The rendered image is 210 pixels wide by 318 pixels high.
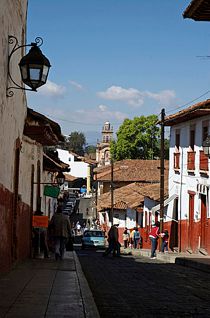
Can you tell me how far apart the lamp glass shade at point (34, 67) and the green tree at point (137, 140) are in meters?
64.8

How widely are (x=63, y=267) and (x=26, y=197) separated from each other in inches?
96.9

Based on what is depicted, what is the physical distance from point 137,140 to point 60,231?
202 feet

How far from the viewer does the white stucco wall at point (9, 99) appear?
34.1 feet

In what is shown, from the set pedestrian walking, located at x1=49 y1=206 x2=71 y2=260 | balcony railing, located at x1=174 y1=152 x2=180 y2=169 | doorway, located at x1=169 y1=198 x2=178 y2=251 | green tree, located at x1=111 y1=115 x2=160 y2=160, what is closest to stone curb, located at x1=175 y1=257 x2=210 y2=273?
pedestrian walking, located at x1=49 y1=206 x2=71 y2=260

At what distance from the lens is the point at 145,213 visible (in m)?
45.8

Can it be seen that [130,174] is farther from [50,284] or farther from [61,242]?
[50,284]

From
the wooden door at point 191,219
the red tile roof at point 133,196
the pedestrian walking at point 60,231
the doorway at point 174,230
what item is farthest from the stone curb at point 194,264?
the red tile roof at point 133,196

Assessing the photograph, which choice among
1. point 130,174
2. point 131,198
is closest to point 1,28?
point 131,198

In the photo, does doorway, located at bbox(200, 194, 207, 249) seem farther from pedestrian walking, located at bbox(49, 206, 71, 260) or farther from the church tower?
the church tower

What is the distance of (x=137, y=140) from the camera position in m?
78.9

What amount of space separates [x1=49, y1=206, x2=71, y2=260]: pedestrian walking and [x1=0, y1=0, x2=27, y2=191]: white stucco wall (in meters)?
4.56

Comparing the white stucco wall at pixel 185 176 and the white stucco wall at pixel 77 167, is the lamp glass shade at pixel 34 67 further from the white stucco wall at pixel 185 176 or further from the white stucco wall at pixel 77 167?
the white stucco wall at pixel 77 167

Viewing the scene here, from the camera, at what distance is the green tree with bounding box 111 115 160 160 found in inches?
3066

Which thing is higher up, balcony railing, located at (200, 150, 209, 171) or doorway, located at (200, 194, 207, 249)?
balcony railing, located at (200, 150, 209, 171)
